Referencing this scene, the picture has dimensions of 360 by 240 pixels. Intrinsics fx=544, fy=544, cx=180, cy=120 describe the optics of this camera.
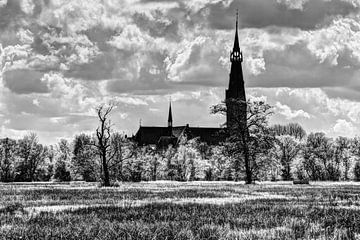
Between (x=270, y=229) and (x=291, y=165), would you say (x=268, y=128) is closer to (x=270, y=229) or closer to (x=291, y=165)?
(x=270, y=229)

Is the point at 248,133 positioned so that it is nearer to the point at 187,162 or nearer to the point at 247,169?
the point at 247,169

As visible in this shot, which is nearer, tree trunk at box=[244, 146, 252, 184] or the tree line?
tree trunk at box=[244, 146, 252, 184]

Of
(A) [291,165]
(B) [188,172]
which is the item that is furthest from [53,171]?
(A) [291,165]

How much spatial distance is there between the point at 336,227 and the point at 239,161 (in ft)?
172

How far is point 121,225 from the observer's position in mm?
11750

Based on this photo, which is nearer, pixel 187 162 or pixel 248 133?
pixel 248 133

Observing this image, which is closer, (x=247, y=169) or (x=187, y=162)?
(x=247, y=169)

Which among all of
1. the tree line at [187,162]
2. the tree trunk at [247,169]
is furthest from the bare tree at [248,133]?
the tree line at [187,162]

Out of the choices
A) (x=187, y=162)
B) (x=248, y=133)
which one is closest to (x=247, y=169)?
(x=248, y=133)

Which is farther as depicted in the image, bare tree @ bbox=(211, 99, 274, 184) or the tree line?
the tree line

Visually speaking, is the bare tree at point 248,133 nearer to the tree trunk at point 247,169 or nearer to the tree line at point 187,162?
the tree trunk at point 247,169

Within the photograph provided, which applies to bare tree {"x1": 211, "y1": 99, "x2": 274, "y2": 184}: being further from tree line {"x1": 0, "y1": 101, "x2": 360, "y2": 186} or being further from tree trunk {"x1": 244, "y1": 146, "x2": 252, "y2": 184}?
tree line {"x1": 0, "y1": 101, "x2": 360, "y2": 186}

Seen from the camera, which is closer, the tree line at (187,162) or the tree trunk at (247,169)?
the tree trunk at (247,169)

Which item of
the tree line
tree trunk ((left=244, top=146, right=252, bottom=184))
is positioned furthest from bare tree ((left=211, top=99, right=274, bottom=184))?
the tree line
